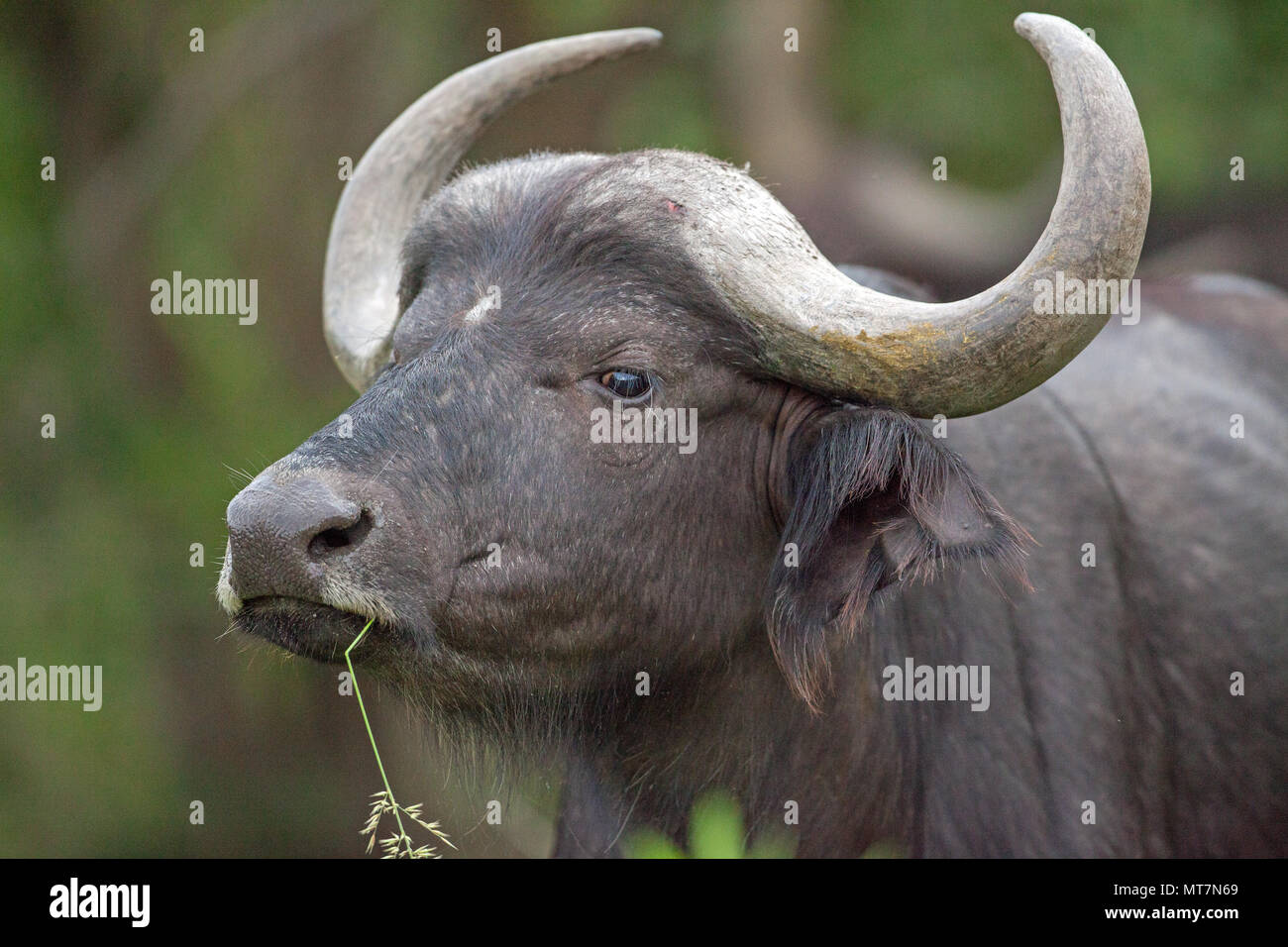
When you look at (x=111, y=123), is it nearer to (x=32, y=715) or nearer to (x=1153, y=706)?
(x=32, y=715)

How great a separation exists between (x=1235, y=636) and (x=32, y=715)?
765 centimetres

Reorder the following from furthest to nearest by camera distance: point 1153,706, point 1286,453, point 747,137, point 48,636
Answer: point 747,137 < point 48,636 < point 1286,453 < point 1153,706

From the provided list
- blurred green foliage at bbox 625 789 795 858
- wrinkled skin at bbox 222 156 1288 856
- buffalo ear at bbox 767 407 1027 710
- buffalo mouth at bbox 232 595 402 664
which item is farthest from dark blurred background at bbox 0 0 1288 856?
buffalo mouth at bbox 232 595 402 664

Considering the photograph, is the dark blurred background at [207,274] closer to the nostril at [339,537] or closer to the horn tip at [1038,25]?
the horn tip at [1038,25]

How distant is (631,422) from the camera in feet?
11.6

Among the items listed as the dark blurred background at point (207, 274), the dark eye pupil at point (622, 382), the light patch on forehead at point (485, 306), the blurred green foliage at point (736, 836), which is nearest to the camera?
the dark eye pupil at point (622, 382)

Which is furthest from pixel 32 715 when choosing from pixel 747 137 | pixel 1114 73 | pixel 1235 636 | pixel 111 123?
pixel 1114 73

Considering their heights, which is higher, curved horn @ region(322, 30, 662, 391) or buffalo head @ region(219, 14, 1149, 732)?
A: curved horn @ region(322, 30, 662, 391)

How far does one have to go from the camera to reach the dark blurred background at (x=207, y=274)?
350 inches

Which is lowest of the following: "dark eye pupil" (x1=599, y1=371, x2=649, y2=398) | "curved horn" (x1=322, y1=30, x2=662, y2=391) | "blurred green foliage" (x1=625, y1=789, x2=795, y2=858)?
"blurred green foliage" (x1=625, y1=789, x2=795, y2=858)

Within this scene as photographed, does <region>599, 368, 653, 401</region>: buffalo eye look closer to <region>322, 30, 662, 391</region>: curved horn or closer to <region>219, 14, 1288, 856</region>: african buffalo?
<region>219, 14, 1288, 856</region>: african buffalo

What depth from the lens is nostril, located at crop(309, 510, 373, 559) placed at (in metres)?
3.16

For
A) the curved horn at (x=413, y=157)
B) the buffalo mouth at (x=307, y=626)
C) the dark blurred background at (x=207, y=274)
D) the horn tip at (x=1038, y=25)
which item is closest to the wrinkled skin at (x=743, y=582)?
the buffalo mouth at (x=307, y=626)

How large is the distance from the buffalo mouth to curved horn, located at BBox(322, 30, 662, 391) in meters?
1.61
